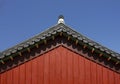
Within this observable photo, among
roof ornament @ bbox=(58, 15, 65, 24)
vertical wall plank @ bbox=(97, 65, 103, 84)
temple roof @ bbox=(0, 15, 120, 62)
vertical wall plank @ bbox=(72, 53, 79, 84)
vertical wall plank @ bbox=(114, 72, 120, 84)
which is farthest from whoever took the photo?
roof ornament @ bbox=(58, 15, 65, 24)

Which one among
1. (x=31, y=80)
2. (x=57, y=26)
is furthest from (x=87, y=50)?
(x=31, y=80)

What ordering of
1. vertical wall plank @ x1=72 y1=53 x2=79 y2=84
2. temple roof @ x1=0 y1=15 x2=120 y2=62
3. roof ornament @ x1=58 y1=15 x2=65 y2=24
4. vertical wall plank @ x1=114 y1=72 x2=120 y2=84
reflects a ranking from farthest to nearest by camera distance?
1. roof ornament @ x1=58 y1=15 x2=65 y2=24
2. vertical wall plank @ x1=114 y1=72 x2=120 y2=84
3. vertical wall plank @ x1=72 y1=53 x2=79 y2=84
4. temple roof @ x1=0 y1=15 x2=120 y2=62

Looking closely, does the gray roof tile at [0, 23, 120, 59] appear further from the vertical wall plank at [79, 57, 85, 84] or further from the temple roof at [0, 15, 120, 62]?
the vertical wall plank at [79, 57, 85, 84]

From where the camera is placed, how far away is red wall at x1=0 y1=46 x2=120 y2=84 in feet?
50.1

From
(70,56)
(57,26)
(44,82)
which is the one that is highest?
(57,26)

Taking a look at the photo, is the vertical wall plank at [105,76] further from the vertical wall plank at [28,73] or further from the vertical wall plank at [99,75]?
the vertical wall plank at [28,73]

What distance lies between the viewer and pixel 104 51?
15.4 metres

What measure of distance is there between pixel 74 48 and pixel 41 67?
1.66m

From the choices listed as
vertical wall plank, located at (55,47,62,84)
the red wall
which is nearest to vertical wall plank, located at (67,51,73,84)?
the red wall

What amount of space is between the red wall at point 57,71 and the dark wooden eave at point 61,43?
437 millimetres

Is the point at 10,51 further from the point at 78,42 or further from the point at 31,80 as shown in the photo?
the point at 78,42

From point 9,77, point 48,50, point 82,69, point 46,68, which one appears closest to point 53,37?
point 48,50

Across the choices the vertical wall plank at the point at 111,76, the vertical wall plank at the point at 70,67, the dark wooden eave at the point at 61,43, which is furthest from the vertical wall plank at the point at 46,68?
the vertical wall plank at the point at 111,76

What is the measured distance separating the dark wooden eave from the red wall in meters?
0.44
